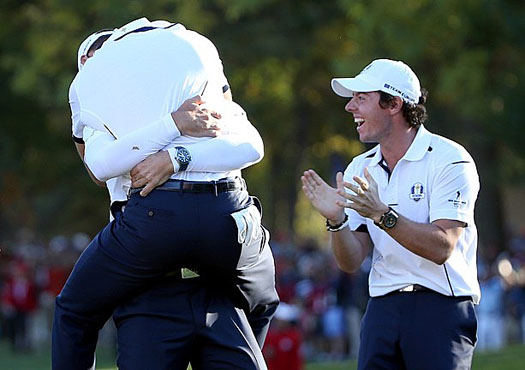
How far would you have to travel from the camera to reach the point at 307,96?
28.8 meters

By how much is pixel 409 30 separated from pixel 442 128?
442cm

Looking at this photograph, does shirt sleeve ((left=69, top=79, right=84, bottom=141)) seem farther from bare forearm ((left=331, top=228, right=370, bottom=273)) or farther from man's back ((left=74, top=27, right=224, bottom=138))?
bare forearm ((left=331, top=228, right=370, bottom=273))

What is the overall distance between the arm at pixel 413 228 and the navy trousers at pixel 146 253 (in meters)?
0.74

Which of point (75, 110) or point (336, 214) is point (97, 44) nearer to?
point (75, 110)

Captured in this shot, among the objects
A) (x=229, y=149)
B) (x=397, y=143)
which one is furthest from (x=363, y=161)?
(x=229, y=149)


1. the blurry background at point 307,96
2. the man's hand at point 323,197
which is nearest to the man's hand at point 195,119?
the man's hand at point 323,197

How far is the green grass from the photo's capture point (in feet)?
42.3

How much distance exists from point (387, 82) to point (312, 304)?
1598cm

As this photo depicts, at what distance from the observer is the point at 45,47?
2364 cm

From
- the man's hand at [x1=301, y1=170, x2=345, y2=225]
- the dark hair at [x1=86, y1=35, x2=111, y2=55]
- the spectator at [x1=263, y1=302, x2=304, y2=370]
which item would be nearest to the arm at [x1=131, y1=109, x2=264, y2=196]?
the dark hair at [x1=86, y1=35, x2=111, y2=55]

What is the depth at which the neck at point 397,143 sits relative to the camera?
588cm

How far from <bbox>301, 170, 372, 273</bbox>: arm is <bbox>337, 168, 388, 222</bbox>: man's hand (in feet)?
0.21

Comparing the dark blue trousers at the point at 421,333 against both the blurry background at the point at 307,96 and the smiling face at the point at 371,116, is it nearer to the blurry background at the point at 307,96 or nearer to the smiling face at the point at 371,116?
the smiling face at the point at 371,116

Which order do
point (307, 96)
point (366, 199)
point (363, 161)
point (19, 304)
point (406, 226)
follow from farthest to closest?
point (307, 96) < point (19, 304) < point (363, 161) < point (406, 226) < point (366, 199)
